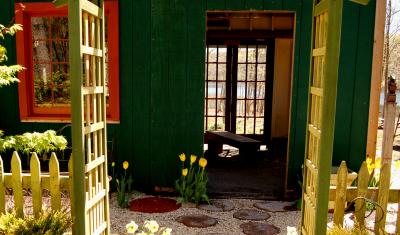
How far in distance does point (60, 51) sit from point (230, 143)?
3842 millimetres

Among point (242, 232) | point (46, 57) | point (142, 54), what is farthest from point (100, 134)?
point (46, 57)

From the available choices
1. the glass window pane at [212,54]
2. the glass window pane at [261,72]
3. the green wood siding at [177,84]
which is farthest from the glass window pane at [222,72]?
the green wood siding at [177,84]

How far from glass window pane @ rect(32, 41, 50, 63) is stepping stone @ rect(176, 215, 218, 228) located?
3.10 metres

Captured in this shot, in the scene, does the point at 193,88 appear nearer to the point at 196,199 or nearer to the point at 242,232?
the point at 196,199

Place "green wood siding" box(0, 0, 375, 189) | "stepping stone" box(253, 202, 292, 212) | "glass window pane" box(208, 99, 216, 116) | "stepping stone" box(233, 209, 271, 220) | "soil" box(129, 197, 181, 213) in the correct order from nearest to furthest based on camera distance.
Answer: "stepping stone" box(233, 209, 271, 220) → "soil" box(129, 197, 181, 213) → "stepping stone" box(253, 202, 292, 212) → "green wood siding" box(0, 0, 375, 189) → "glass window pane" box(208, 99, 216, 116)

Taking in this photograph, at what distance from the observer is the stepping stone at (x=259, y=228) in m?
4.68

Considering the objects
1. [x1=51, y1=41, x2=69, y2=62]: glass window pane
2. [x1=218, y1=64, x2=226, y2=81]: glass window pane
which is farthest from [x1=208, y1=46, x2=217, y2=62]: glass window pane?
[x1=51, y1=41, x2=69, y2=62]: glass window pane

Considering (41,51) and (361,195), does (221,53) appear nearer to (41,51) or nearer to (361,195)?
(41,51)

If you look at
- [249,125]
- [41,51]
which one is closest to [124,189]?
[41,51]

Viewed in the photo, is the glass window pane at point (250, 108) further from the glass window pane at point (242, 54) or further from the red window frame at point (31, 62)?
the red window frame at point (31, 62)

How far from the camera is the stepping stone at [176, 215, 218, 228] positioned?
486 cm

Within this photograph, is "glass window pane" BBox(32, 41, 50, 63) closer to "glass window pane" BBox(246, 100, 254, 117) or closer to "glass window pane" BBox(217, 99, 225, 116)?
"glass window pane" BBox(217, 99, 225, 116)

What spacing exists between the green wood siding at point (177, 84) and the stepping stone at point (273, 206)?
399 mm

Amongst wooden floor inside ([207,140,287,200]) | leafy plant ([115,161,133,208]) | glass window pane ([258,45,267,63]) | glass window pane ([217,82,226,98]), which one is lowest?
wooden floor inside ([207,140,287,200])
